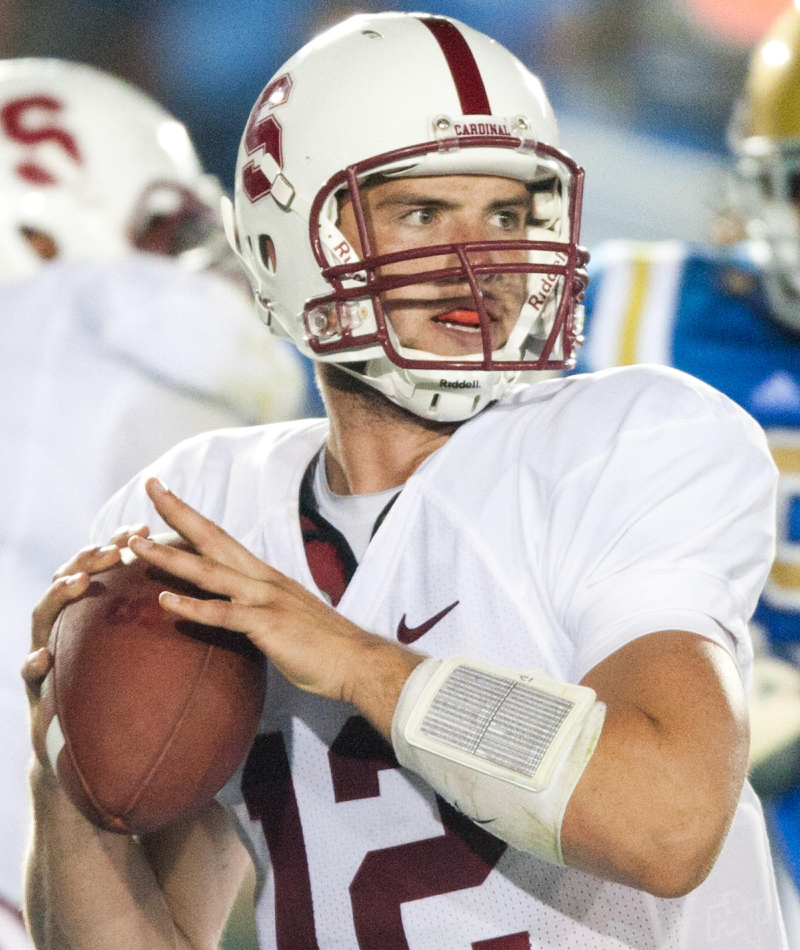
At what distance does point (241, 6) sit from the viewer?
630 cm

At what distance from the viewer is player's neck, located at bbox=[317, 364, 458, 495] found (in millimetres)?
1790

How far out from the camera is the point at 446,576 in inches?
61.3

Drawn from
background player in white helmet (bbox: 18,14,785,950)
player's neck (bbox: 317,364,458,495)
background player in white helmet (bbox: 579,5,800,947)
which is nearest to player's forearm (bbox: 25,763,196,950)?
background player in white helmet (bbox: 18,14,785,950)

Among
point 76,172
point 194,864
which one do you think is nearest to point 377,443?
point 194,864

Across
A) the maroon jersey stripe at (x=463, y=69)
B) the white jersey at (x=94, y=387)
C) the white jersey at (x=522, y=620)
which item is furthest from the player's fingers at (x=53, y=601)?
the white jersey at (x=94, y=387)

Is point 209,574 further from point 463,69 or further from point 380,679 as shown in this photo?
point 463,69

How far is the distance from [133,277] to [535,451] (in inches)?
52.6

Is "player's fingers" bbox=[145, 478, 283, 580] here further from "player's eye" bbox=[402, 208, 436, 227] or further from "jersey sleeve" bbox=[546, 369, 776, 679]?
"player's eye" bbox=[402, 208, 436, 227]

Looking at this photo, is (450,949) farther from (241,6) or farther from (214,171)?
(241,6)

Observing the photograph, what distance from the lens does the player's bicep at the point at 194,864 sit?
1.75 m

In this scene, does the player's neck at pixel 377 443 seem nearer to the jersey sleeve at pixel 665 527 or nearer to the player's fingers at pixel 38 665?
the jersey sleeve at pixel 665 527

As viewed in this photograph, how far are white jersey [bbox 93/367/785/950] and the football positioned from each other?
16 cm

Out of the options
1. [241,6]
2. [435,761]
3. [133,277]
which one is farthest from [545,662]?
[241,6]

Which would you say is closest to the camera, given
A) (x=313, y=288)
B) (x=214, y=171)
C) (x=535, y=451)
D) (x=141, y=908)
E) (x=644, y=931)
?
(x=644, y=931)
